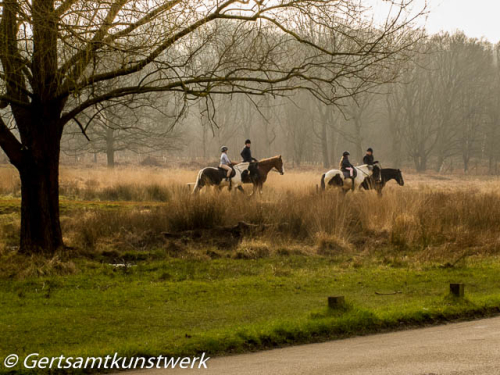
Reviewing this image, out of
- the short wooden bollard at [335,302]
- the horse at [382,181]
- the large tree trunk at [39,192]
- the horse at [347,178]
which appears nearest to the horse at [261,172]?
the horse at [347,178]

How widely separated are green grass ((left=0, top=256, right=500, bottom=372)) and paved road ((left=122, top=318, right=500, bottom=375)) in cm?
47

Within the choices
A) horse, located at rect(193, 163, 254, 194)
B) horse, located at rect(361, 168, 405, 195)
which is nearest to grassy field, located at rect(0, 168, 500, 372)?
horse, located at rect(193, 163, 254, 194)

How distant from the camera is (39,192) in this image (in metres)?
12.1

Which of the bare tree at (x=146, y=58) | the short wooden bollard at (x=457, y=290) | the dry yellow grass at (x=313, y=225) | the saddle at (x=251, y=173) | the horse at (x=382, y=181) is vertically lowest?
the short wooden bollard at (x=457, y=290)

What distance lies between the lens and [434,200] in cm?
1855

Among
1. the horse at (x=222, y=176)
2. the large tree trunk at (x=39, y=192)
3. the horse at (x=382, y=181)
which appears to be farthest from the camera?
the horse at (x=382, y=181)

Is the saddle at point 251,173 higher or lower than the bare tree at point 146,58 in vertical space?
lower

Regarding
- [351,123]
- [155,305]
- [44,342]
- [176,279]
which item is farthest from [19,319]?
[351,123]

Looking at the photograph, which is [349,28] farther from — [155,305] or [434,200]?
→ [434,200]

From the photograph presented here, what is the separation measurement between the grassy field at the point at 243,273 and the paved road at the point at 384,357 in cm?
48

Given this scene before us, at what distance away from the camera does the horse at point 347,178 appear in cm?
2341

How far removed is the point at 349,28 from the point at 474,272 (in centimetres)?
512

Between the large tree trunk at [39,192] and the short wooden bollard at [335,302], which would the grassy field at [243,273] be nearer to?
the short wooden bollard at [335,302]

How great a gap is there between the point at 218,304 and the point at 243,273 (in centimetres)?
250
